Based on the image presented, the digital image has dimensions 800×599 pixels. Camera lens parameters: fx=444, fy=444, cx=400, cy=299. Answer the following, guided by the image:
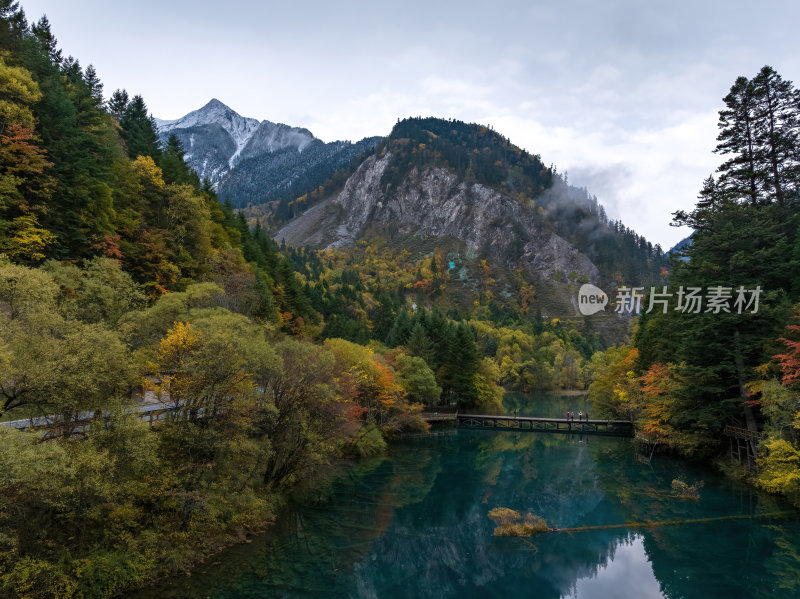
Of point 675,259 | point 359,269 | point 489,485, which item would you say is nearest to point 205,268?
point 489,485

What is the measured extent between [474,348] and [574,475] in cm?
2940

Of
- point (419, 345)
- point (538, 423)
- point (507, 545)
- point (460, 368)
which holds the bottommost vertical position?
point (538, 423)

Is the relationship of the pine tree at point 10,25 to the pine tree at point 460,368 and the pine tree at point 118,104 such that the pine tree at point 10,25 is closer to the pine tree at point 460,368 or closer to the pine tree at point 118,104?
the pine tree at point 118,104

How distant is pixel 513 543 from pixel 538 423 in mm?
41846

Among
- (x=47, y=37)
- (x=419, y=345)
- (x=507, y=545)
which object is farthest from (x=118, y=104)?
(x=507, y=545)

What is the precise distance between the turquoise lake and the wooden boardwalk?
17.3 m

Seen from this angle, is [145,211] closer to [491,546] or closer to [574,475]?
[491,546]

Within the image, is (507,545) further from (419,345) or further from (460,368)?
(460,368)

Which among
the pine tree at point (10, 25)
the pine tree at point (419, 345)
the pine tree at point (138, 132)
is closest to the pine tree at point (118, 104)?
the pine tree at point (138, 132)

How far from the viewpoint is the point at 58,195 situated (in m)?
30.3

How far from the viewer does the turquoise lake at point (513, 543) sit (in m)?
19.4

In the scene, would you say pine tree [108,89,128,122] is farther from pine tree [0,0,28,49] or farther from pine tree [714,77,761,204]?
pine tree [714,77,761,204]

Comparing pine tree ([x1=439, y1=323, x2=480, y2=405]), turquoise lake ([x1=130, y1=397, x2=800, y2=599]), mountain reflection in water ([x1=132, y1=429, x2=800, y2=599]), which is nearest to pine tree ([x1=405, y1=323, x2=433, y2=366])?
pine tree ([x1=439, y1=323, x2=480, y2=405])

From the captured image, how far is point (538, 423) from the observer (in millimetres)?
63594
